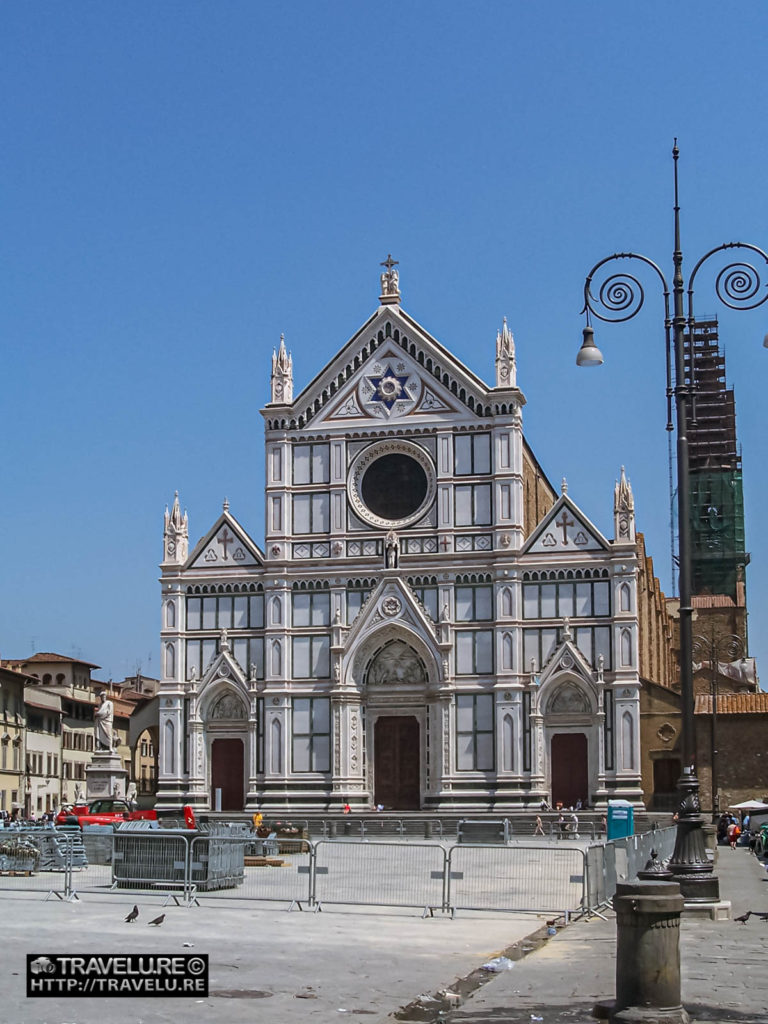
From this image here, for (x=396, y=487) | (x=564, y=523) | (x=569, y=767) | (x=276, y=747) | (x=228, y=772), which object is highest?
(x=396, y=487)

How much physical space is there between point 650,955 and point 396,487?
149 ft

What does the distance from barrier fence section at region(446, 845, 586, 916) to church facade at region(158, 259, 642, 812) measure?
18.2 metres

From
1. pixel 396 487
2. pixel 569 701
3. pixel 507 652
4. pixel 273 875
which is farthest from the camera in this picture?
pixel 396 487

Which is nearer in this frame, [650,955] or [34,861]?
[650,955]

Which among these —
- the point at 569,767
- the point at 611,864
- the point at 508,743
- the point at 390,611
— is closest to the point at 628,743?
the point at 569,767

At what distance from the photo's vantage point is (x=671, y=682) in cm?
7781

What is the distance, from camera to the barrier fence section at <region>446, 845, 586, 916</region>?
21656 millimetres

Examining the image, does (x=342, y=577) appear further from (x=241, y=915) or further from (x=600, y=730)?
(x=241, y=915)

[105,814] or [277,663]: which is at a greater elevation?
[277,663]

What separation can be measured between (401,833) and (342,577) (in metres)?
14.0

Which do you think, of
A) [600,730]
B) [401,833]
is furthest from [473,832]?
[600,730]

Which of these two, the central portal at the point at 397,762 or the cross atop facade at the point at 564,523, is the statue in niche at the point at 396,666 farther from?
the cross atop facade at the point at 564,523

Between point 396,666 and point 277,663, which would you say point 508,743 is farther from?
point 277,663

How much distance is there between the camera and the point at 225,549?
57719 mm
